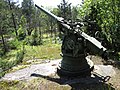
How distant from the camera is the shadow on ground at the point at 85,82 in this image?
1306cm

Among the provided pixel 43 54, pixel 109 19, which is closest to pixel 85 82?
pixel 109 19

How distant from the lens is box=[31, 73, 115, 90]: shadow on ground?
13.1m

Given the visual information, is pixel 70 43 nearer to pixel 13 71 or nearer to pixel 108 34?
pixel 13 71

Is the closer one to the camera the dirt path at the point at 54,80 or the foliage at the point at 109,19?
the dirt path at the point at 54,80

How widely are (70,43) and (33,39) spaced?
26865mm

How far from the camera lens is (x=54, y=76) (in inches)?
583

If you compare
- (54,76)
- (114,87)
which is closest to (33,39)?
(54,76)

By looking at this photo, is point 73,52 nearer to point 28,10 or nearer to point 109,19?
point 109,19

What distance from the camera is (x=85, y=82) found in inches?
539

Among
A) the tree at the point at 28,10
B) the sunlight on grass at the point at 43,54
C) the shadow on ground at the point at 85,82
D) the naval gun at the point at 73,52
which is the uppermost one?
the tree at the point at 28,10

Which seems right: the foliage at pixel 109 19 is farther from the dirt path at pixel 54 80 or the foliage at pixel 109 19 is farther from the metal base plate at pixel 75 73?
the metal base plate at pixel 75 73

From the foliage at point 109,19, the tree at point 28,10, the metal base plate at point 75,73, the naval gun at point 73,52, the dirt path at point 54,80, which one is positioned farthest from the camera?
the tree at point 28,10

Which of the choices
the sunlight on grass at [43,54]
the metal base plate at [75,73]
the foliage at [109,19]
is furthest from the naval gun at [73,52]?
the foliage at [109,19]

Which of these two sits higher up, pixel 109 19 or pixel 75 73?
pixel 109 19
